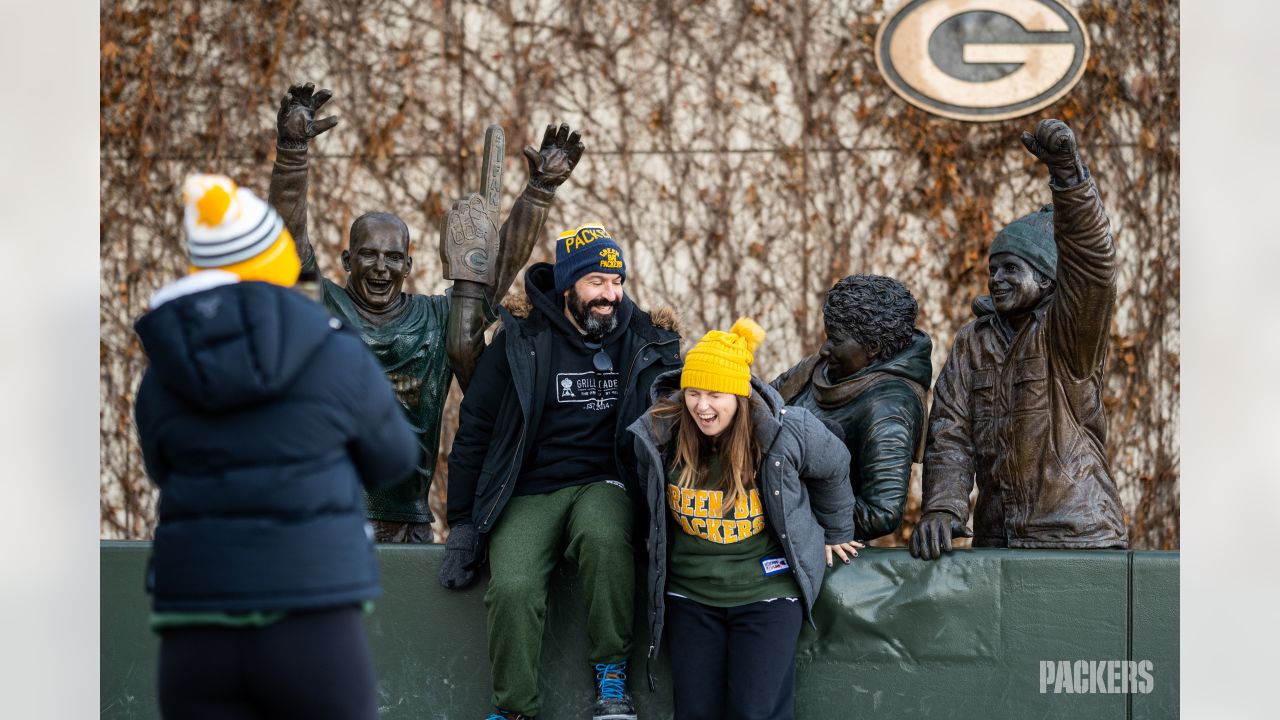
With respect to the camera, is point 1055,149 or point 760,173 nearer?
point 1055,149

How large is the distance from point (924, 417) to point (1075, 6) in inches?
192

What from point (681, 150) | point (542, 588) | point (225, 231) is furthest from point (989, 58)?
point (225, 231)

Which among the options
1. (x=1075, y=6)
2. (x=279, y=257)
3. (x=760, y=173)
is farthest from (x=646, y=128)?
(x=279, y=257)

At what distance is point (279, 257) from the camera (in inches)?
121

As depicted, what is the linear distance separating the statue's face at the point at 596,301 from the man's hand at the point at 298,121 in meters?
1.18

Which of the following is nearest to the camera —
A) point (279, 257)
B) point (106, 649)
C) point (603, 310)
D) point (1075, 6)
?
point (279, 257)

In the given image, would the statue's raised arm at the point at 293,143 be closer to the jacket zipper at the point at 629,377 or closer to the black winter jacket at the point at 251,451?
the jacket zipper at the point at 629,377

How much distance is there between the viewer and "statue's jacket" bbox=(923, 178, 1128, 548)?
4.98 m

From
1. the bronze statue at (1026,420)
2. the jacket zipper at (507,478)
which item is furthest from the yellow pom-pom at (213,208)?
the bronze statue at (1026,420)

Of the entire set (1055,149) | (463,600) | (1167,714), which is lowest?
(1167,714)

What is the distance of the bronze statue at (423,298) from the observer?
5.45m

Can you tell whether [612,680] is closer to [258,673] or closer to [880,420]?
[880,420]


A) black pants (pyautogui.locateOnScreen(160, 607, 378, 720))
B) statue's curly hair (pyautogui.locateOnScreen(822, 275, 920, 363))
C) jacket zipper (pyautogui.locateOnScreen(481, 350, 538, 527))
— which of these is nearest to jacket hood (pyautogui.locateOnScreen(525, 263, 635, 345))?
jacket zipper (pyautogui.locateOnScreen(481, 350, 538, 527))

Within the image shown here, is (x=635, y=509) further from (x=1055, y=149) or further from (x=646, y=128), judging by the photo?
(x=646, y=128)
